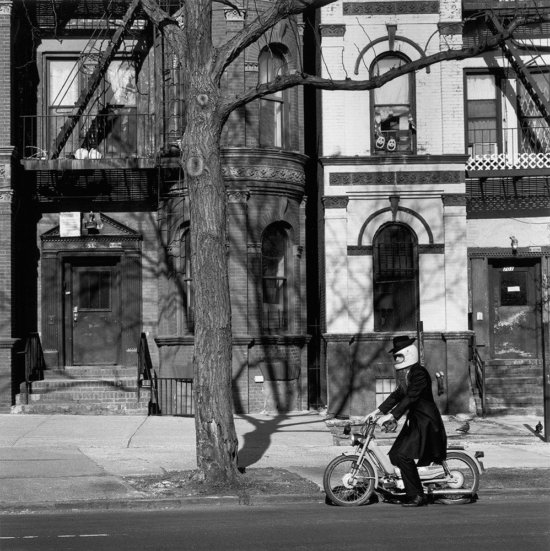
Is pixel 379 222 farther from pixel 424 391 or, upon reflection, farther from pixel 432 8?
pixel 424 391

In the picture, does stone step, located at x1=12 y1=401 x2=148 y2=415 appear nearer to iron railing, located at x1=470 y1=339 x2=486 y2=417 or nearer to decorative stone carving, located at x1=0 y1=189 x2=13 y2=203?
decorative stone carving, located at x1=0 y1=189 x2=13 y2=203

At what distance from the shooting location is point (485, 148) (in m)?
22.1

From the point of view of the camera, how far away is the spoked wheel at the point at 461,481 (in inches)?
433

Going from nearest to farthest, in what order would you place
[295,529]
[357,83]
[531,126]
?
[295,529] → [357,83] → [531,126]

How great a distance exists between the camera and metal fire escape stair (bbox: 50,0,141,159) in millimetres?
19844

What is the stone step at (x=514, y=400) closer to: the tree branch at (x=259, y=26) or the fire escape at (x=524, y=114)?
the fire escape at (x=524, y=114)

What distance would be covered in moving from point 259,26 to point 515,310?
1180 centimetres

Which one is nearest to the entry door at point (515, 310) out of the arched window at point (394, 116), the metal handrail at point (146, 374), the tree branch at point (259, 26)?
the arched window at point (394, 116)

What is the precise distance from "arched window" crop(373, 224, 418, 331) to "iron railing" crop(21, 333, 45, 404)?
685cm

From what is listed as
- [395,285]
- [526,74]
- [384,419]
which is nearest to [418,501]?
[384,419]

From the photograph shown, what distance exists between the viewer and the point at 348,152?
21031mm

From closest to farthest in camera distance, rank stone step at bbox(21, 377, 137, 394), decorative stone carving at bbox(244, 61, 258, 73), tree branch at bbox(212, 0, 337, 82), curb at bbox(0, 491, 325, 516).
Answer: curb at bbox(0, 491, 325, 516) < tree branch at bbox(212, 0, 337, 82) < stone step at bbox(21, 377, 137, 394) < decorative stone carving at bbox(244, 61, 258, 73)

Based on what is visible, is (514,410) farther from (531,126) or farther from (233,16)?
(233,16)

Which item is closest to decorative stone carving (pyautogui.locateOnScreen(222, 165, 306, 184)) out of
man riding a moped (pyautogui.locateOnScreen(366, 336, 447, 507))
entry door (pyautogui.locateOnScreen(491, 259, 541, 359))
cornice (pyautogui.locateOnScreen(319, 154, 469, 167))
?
cornice (pyautogui.locateOnScreen(319, 154, 469, 167))
